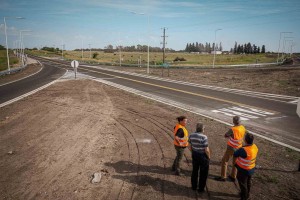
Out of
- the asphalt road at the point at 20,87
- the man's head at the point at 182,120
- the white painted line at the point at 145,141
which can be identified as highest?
the man's head at the point at 182,120

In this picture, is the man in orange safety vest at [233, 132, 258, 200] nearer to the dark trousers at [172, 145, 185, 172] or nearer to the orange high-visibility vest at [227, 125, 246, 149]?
the orange high-visibility vest at [227, 125, 246, 149]

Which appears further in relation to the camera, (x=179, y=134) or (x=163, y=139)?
(x=163, y=139)

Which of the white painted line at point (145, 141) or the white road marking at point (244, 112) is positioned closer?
the white painted line at point (145, 141)

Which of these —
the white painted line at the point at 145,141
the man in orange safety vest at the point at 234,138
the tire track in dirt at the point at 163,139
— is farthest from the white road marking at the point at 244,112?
the man in orange safety vest at the point at 234,138

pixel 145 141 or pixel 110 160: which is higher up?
pixel 145 141

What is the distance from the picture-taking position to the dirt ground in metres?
5.90

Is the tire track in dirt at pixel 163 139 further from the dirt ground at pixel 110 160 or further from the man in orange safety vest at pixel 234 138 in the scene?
the man in orange safety vest at pixel 234 138

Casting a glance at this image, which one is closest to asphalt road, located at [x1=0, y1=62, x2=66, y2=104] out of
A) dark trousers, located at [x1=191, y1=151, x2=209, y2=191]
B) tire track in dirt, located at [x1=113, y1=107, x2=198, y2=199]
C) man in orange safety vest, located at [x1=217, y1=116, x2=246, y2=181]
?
tire track in dirt, located at [x1=113, y1=107, x2=198, y2=199]

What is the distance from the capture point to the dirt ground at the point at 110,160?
590cm

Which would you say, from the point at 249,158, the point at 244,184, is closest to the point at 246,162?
the point at 249,158

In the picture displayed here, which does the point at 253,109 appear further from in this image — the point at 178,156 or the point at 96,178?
the point at 96,178

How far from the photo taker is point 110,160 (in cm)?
746

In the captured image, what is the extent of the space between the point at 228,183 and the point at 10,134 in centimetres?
903

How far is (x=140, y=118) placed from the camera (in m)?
12.3
